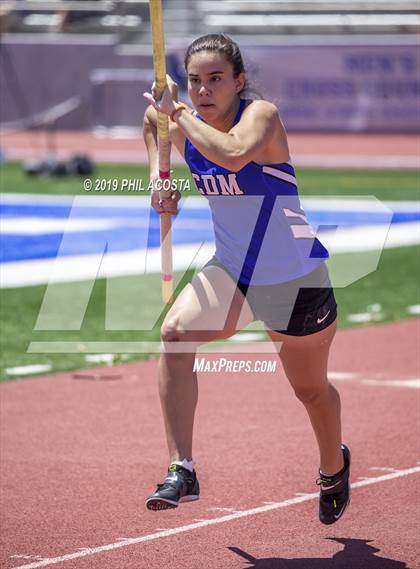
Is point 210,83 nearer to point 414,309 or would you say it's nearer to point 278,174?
point 278,174

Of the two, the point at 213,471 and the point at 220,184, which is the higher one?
the point at 220,184

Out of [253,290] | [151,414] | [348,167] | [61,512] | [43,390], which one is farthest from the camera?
[348,167]

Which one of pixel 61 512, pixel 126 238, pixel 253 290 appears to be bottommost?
pixel 126 238

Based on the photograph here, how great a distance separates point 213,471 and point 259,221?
1.95 meters

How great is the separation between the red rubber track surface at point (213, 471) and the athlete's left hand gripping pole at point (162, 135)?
1.12 meters

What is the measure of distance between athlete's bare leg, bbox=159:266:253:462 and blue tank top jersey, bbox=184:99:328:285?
126 mm

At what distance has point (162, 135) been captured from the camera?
16.6ft

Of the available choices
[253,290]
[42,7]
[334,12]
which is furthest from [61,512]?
[42,7]

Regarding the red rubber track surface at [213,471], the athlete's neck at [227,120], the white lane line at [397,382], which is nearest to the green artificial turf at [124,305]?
the red rubber track surface at [213,471]

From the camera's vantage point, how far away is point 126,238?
1648 centimetres

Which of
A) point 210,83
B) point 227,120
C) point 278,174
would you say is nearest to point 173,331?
point 278,174

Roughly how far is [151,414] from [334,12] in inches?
1117

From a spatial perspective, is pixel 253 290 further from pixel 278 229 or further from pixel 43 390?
pixel 43 390

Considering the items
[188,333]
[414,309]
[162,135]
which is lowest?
[414,309]
